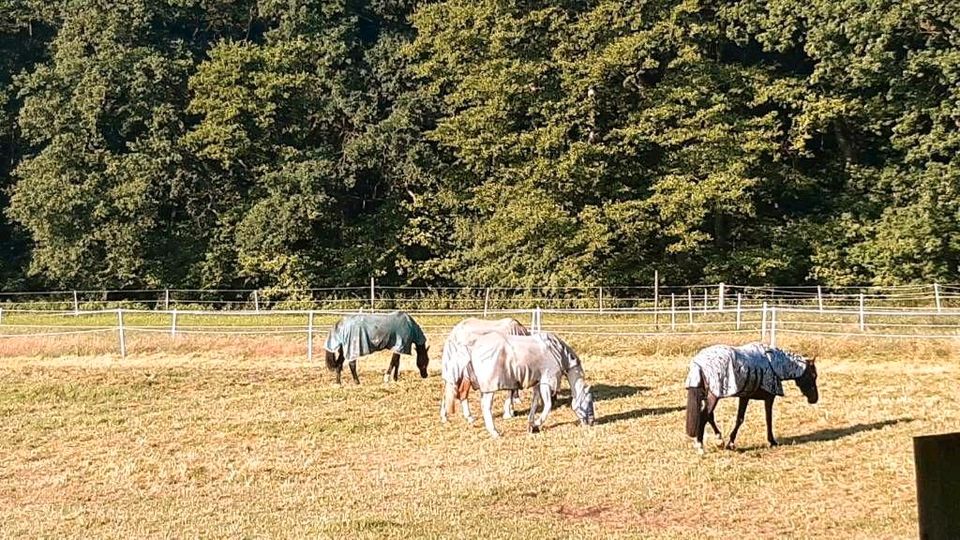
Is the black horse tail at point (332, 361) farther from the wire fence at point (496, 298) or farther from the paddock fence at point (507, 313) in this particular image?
the wire fence at point (496, 298)

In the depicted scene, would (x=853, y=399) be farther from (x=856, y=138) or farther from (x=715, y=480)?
(x=856, y=138)

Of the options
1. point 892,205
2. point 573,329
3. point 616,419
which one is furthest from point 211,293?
point 616,419

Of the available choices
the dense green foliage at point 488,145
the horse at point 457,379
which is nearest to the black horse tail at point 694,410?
the horse at point 457,379

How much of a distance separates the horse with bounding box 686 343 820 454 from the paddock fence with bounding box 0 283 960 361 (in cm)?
871

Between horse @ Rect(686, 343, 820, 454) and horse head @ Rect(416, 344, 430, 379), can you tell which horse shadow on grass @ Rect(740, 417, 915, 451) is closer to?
horse @ Rect(686, 343, 820, 454)

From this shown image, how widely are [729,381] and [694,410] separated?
515 mm

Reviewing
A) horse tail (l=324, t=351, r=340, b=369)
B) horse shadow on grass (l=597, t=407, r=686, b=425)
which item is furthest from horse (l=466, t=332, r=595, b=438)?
horse tail (l=324, t=351, r=340, b=369)

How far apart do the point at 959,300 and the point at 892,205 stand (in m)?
5.35

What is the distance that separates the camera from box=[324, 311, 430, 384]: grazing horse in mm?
16453

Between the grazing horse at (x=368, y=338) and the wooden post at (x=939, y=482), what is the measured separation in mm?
14615

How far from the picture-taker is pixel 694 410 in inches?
408

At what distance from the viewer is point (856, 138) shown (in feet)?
110

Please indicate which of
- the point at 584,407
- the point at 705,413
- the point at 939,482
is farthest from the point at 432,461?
the point at 939,482

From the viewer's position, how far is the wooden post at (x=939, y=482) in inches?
78.8
